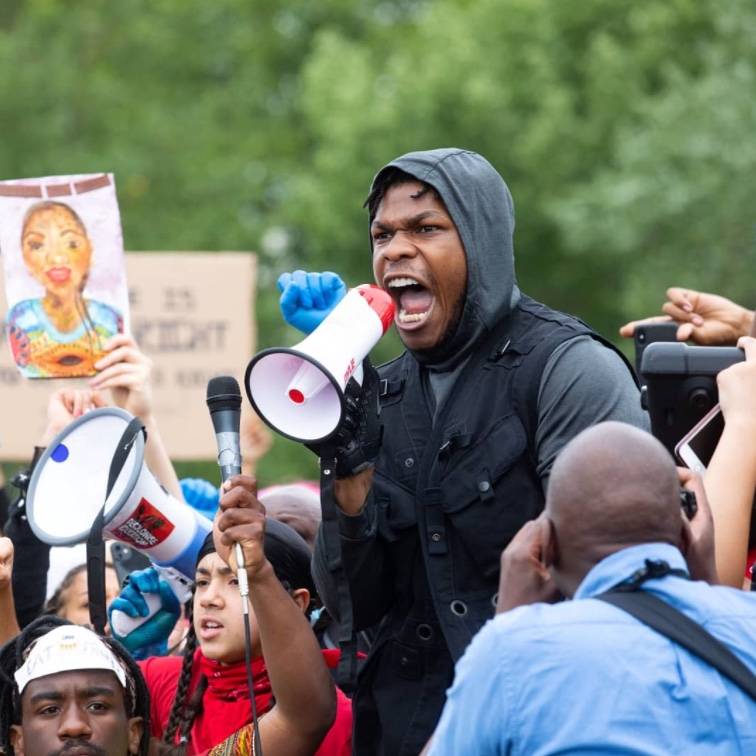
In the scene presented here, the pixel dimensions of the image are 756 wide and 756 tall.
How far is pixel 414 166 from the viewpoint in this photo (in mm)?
4574

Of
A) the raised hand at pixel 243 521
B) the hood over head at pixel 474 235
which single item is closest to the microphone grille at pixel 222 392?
the raised hand at pixel 243 521

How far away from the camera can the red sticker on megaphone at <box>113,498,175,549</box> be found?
17.0 ft

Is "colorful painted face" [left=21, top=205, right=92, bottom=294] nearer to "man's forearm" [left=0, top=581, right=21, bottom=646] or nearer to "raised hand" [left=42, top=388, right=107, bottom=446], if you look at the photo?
"raised hand" [left=42, top=388, right=107, bottom=446]

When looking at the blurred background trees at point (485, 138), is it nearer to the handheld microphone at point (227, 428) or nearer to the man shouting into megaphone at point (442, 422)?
the man shouting into megaphone at point (442, 422)

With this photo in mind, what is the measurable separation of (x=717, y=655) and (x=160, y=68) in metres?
20.2

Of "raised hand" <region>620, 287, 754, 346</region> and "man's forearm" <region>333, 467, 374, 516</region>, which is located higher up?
"raised hand" <region>620, 287, 754, 346</region>

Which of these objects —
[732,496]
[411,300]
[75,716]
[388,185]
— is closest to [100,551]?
[75,716]

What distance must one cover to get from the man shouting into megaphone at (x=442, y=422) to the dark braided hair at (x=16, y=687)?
0.76m

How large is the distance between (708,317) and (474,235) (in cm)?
91

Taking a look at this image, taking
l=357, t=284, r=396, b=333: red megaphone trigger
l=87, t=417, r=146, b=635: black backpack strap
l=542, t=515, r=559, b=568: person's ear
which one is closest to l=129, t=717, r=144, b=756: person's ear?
l=87, t=417, r=146, b=635: black backpack strap

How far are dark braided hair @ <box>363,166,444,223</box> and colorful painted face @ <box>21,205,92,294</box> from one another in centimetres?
151

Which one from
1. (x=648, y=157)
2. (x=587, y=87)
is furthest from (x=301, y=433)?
(x=587, y=87)

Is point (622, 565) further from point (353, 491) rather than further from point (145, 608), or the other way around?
point (145, 608)

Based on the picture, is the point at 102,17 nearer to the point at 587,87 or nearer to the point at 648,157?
the point at 587,87
